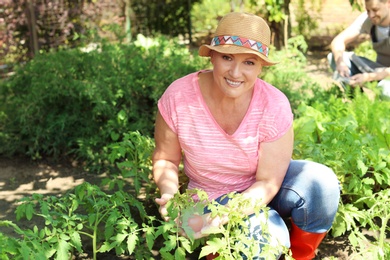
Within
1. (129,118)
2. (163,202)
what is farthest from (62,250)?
(129,118)

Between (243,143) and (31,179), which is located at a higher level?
(243,143)

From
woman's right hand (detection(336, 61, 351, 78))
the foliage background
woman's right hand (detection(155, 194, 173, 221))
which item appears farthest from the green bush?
woman's right hand (detection(155, 194, 173, 221))

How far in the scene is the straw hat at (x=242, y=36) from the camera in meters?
2.56

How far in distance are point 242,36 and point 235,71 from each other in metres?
0.15

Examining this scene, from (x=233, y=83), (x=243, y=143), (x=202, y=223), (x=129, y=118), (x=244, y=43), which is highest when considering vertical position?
(x=244, y=43)

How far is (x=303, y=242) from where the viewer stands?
9.29 feet

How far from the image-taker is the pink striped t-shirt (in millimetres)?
2725

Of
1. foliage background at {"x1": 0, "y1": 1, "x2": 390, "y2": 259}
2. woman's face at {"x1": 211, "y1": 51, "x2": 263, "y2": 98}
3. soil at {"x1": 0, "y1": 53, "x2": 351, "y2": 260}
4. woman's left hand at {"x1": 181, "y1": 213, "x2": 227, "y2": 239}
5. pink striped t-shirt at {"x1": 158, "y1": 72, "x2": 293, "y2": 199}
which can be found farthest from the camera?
soil at {"x1": 0, "y1": 53, "x2": 351, "y2": 260}

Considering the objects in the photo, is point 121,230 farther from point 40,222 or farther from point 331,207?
point 40,222

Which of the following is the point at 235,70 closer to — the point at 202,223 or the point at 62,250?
the point at 202,223

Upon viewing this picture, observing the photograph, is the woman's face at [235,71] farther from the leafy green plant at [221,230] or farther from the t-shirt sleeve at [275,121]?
the leafy green plant at [221,230]

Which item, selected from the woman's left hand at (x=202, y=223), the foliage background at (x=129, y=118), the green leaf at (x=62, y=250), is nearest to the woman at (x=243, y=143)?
the woman's left hand at (x=202, y=223)

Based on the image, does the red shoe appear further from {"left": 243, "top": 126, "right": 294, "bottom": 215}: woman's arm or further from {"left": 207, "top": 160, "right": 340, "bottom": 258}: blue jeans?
{"left": 243, "top": 126, "right": 294, "bottom": 215}: woman's arm

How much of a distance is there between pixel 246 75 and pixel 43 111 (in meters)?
2.37
